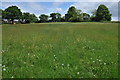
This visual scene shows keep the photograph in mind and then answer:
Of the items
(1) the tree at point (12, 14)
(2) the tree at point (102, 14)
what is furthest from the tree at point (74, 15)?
(1) the tree at point (12, 14)

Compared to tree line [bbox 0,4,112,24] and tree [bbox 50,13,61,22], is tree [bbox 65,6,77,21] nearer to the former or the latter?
tree line [bbox 0,4,112,24]

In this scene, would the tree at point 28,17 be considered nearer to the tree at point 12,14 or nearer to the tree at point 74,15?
the tree at point 12,14

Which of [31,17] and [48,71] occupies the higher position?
[31,17]

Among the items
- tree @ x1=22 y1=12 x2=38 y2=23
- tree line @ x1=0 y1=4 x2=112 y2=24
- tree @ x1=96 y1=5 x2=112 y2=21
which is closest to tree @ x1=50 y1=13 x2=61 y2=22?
tree line @ x1=0 y1=4 x2=112 y2=24

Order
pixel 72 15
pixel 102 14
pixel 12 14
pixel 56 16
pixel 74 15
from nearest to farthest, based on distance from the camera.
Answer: pixel 12 14 → pixel 102 14 → pixel 74 15 → pixel 72 15 → pixel 56 16

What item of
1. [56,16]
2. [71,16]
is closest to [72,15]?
[71,16]

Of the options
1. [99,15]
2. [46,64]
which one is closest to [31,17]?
[99,15]

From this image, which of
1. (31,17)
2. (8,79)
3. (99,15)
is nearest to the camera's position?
(8,79)

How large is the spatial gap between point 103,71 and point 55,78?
172 centimetres

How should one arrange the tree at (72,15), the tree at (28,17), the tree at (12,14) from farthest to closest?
the tree at (28,17), the tree at (72,15), the tree at (12,14)

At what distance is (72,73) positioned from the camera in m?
4.27

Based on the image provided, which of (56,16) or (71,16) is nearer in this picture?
(71,16)

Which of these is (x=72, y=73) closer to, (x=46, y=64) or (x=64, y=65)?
(x=64, y=65)

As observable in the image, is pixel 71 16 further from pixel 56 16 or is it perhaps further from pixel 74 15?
pixel 56 16
